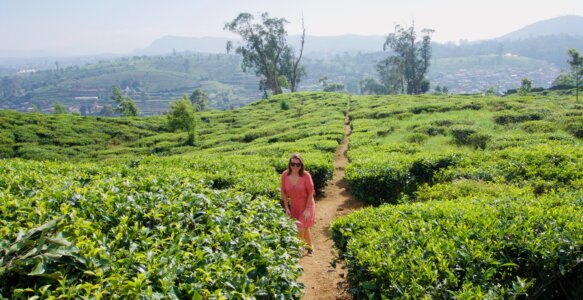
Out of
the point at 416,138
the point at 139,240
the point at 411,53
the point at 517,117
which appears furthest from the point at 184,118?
the point at 411,53

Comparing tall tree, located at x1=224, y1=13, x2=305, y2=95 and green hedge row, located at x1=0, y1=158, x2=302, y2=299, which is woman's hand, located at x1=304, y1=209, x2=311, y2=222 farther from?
tall tree, located at x1=224, y1=13, x2=305, y2=95

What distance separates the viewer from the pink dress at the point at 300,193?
716cm

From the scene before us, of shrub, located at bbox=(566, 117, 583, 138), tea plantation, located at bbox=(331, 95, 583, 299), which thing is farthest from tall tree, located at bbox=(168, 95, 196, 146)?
shrub, located at bbox=(566, 117, 583, 138)

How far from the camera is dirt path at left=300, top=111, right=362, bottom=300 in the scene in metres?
6.25

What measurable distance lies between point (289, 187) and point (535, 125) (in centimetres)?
1434

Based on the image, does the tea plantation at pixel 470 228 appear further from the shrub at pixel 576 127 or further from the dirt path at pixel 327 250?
the shrub at pixel 576 127

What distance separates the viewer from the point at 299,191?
23.7ft

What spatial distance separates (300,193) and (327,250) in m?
1.82

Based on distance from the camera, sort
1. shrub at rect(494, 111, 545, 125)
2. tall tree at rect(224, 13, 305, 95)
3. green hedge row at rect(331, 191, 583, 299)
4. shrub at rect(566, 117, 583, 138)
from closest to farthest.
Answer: green hedge row at rect(331, 191, 583, 299) → shrub at rect(566, 117, 583, 138) → shrub at rect(494, 111, 545, 125) → tall tree at rect(224, 13, 305, 95)

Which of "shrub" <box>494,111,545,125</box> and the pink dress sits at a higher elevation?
"shrub" <box>494,111,545,125</box>

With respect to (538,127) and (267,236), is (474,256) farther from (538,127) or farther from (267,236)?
(538,127)

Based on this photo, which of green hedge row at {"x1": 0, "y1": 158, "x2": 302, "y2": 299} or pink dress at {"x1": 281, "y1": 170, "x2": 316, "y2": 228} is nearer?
green hedge row at {"x1": 0, "y1": 158, "x2": 302, "y2": 299}

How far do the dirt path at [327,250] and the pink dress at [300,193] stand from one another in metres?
0.80

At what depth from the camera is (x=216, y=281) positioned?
3371 mm
